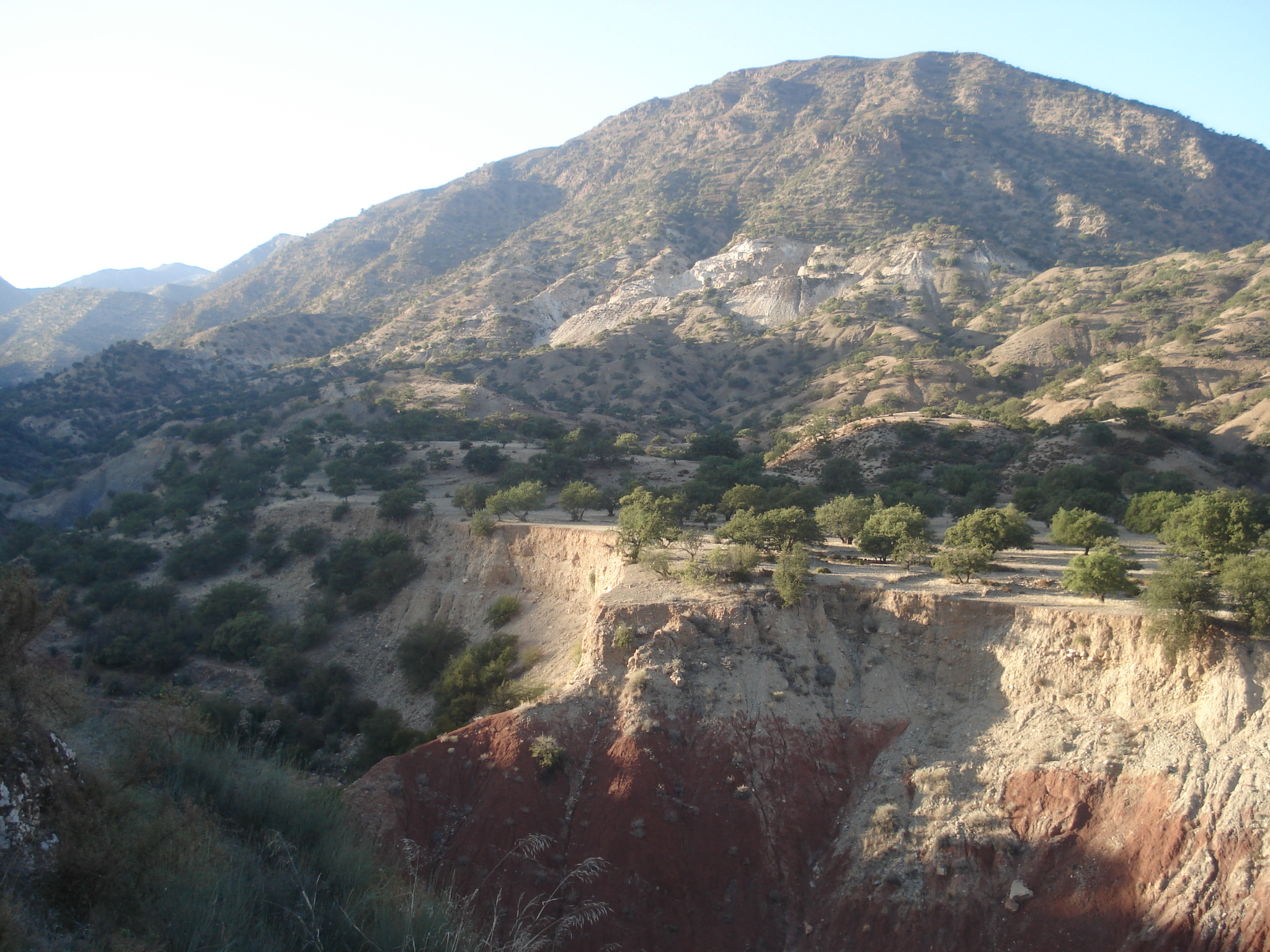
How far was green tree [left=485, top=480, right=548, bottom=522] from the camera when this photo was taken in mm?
35344

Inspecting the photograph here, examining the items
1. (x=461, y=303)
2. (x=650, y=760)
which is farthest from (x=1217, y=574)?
(x=461, y=303)

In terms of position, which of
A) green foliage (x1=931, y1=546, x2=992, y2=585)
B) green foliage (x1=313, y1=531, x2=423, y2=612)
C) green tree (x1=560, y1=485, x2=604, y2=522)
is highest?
green tree (x1=560, y1=485, x2=604, y2=522)

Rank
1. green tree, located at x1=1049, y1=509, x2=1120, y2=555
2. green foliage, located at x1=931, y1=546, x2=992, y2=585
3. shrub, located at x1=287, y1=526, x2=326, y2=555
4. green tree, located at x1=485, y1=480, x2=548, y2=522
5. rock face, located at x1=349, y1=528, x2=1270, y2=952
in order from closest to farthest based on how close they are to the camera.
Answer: rock face, located at x1=349, y1=528, x2=1270, y2=952
green foliage, located at x1=931, y1=546, x2=992, y2=585
green tree, located at x1=1049, y1=509, x2=1120, y2=555
green tree, located at x1=485, y1=480, x2=548, y2=522
shrub, located at x1=287, y1=526, x2=326, y2=555

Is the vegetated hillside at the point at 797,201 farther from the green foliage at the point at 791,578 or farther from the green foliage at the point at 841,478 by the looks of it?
the green foliage at the point at 791,578

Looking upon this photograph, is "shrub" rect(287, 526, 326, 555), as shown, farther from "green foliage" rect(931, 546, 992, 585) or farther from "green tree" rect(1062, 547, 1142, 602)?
"green tree" rect(1062, 547, 1142, 602)

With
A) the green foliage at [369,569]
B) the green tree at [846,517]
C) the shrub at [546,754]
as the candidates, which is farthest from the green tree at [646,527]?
the green foliage at [369,569]

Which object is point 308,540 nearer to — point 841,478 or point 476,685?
point 476,685

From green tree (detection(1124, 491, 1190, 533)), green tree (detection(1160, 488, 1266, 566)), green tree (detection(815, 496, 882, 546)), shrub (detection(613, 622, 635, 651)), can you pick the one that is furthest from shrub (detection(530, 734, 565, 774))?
green tree (detection(1124, 491, 1190, 533))

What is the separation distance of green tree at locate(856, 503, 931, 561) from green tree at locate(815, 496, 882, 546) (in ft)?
4.50

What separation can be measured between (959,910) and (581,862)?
8.44 meters

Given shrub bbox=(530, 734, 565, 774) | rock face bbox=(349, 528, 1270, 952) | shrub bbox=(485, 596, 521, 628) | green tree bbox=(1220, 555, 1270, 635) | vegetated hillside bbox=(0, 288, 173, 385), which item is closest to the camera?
rock face bbox=(349, 528, 1270, 952)

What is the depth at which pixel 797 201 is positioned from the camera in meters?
134

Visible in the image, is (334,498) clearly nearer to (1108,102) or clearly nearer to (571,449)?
(571,449)

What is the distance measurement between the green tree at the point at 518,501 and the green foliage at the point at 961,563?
20056mm
